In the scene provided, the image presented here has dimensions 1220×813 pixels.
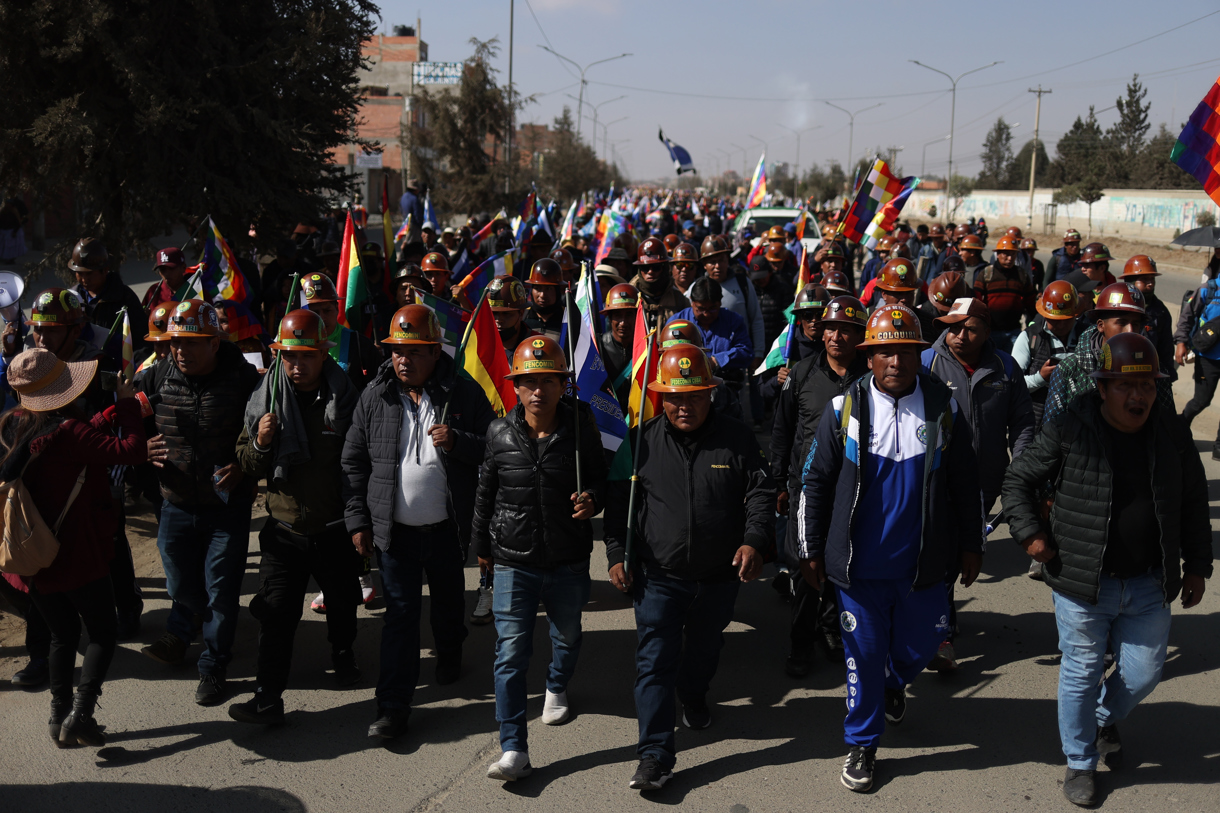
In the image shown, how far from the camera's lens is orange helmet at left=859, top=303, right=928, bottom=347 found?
4.11 meters

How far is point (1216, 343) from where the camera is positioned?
9.12m

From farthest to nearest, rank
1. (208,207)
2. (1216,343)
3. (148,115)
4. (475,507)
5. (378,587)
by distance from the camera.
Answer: (208,207), (148,115), (1216,343), (378,587), (475,507)

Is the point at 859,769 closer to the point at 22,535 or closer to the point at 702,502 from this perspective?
the point at 702,502

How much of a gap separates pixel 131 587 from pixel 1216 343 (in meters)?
9.52

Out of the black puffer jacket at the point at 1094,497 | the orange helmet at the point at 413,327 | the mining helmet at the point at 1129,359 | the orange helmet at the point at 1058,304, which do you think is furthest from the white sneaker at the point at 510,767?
the orange helmet at the point at 1058,304

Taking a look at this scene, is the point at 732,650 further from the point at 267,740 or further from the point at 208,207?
the point at 208,207

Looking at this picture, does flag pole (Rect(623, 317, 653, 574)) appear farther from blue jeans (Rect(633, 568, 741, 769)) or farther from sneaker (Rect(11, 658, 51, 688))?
sneaker (Rect(11, 658, 51, 688))

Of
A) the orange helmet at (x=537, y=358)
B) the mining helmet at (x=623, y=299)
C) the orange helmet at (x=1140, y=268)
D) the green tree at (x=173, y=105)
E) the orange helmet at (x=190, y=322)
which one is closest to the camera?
the orange helmet at (x=537, y=358)

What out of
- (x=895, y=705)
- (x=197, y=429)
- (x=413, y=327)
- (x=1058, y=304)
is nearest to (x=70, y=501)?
(x=197, y=429)

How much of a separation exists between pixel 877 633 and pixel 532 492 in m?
1.66

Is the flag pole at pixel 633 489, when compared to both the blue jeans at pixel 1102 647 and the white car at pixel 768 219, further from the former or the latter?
the white car at pixel 768 219

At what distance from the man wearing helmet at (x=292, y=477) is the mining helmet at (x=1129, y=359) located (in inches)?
139

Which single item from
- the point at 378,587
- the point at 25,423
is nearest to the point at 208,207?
the point at 378,587

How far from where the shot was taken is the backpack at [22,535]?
13.7 feet
